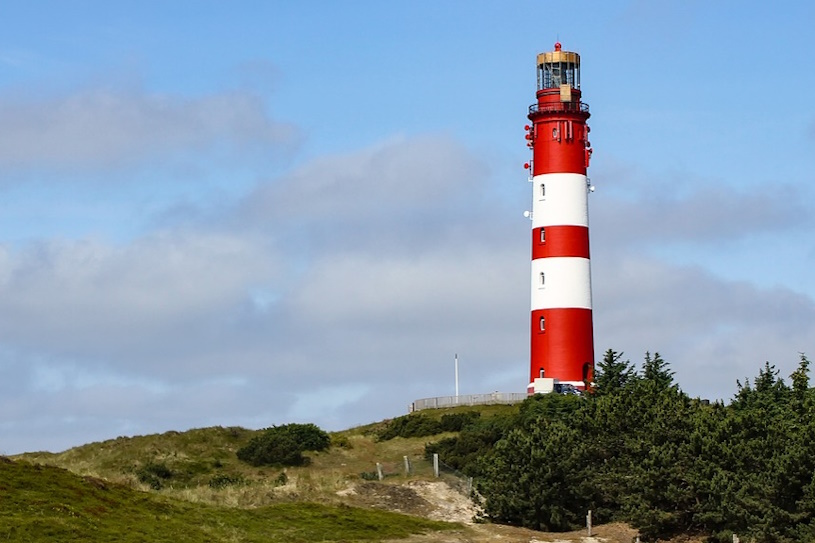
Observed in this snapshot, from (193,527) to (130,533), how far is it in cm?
318

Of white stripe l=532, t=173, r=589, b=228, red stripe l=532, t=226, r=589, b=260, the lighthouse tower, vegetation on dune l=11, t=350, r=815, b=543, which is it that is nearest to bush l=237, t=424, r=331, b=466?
vegetation on dune l=11, t=350, r=815, b=543

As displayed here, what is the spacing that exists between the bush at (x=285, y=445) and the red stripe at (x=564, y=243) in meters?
16.4

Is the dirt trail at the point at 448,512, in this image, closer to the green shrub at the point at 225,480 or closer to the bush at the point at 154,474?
the green shrub at the point at 225,480

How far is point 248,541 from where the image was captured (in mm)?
43156

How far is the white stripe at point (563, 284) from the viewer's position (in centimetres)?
7750

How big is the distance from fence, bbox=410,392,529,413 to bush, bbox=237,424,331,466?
11534mm

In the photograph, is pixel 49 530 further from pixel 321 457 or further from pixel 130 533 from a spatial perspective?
pixel 321 457

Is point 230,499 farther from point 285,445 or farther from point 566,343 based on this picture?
point 566,343

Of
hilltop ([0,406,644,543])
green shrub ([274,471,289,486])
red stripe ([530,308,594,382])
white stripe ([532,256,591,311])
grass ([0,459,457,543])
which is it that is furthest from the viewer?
white stripe ([532,256,591,311])

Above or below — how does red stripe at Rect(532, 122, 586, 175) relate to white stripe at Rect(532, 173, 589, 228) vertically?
above

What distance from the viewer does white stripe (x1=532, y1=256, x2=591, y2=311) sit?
77500mm

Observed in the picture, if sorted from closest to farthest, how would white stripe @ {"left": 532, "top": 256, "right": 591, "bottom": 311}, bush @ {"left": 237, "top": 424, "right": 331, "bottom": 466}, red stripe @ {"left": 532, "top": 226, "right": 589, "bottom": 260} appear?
1. bush @ {"left": 237, "top": 424, "right": 331, "bottom": 466}
2. white stripe @ {"left": 532, "top": 256, "right": 591, "bottom": 311}
3. red stripe @ {"left": 532, "top": 226, "right": 589, "bottom": 260}

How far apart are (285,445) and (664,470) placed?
28.8 m

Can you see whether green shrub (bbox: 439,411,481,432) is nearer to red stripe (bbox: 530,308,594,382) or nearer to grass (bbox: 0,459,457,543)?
red stripe (bbox: 530,308,594,382)
